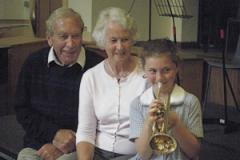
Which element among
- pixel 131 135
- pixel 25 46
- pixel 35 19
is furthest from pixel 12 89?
pixel 131 135

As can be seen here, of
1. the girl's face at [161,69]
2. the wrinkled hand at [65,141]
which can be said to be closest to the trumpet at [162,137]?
the girl's face at [161,69]

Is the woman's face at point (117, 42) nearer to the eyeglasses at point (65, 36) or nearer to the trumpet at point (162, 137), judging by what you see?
the eyeglasses at point (65, 36)

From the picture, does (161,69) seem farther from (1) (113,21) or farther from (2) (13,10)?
(2) (13,10)

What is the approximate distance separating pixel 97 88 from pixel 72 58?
0.27 meters

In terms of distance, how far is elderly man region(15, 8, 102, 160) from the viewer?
214cm

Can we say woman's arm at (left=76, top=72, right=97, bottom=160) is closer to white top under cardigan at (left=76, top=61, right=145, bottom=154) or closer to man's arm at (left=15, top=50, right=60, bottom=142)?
white top under cardigan at (left=76, top=61, right=145, bottom=154)

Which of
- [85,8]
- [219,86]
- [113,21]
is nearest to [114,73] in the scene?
[113,21]

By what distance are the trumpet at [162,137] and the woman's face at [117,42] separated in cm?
40

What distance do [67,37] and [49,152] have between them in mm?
526

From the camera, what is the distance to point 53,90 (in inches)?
89.0

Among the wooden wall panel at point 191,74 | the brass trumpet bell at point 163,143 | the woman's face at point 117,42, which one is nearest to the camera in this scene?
the brass trumpet bell at point 163,143

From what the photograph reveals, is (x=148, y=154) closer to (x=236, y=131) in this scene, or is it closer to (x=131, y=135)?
(x=131, y=135)

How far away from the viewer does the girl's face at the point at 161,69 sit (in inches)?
65.1

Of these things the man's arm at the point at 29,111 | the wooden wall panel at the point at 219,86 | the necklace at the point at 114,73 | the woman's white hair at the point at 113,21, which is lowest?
the wooden wall panel at the point at 219,86
